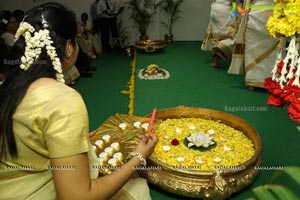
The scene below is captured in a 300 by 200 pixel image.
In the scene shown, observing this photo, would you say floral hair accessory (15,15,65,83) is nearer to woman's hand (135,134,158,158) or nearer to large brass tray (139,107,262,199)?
woman's hand (135,134,158,158)

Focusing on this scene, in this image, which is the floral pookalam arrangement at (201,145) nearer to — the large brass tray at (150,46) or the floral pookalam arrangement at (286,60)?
the floral pookalam arrangement at (286,60)

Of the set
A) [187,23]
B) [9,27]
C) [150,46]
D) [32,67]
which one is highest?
[32,67]

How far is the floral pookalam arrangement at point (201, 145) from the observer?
7.79ft

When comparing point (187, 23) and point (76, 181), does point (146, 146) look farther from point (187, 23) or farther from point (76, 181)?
point (187, 23)

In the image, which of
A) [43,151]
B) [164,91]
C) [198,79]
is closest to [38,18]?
[43,151]

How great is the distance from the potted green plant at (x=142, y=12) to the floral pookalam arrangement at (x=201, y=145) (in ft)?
16.2

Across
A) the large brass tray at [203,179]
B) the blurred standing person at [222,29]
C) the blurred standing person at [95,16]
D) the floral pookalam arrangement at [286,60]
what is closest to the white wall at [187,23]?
the blurred standing person at [95,16]

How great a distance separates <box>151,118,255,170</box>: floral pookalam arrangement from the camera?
2.38 m

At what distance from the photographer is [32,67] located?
1.19 metres

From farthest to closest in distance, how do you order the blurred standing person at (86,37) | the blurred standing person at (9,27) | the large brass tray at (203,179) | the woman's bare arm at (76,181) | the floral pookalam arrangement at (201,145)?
the blurred standing person at (86,37)
the blurred standing person at (9,27)
the floral pookalam arrangement at (201,145)
the large brass tray at (203,179)
the woman's bare arm at (76,181)

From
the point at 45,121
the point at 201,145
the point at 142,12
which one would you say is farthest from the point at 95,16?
the point at 45,121

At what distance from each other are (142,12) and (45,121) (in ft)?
21.8

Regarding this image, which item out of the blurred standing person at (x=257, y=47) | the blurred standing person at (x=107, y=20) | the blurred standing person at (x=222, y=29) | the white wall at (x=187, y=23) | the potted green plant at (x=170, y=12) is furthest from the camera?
the white wall at (x=187, y=23)

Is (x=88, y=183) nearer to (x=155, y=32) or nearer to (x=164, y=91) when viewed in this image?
(x=164, y=91)
